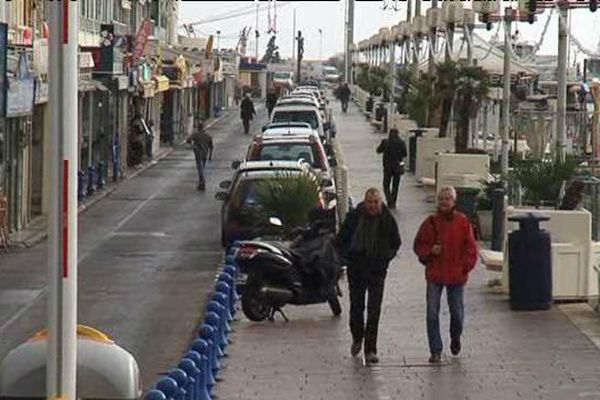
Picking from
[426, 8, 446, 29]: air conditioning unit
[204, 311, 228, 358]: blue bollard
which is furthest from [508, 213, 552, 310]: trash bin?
[426, 8, 446, 29]: air conditioning unit

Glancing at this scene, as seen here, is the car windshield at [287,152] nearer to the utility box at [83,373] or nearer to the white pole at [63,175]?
the utility box at [83,373]

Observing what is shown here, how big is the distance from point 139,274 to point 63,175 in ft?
55.6

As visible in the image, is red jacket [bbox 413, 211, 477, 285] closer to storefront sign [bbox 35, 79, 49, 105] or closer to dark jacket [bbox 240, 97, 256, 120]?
storefront sign [bbox 35, 79, 49, 105]

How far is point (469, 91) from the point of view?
39.2 meters

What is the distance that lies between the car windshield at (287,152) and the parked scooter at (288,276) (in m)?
11.4

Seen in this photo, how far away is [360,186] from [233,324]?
20147mm

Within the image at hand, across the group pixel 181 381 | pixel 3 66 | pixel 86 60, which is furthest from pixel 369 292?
pixel 86 60

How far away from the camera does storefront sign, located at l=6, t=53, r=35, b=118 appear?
86.9 ft

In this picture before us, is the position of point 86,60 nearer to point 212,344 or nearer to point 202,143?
point 202,143

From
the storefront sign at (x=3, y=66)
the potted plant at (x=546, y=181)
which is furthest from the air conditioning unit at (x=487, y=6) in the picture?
the storefront sign at (x=3, y=66)

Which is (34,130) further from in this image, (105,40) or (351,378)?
(351,378)

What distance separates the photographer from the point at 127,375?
7.06 meters

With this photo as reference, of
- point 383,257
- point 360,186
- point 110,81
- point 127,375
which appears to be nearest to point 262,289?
point 383,257

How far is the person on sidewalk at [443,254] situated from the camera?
13961mm
